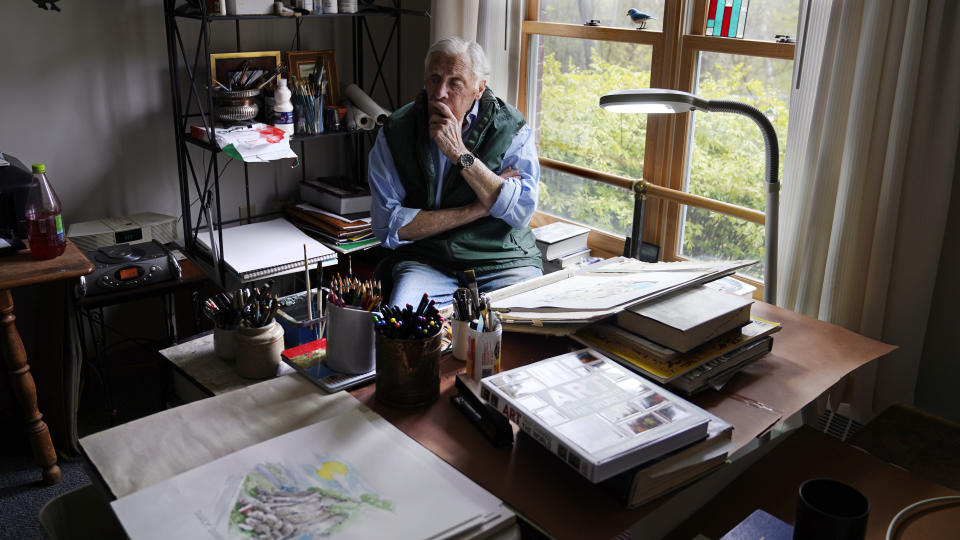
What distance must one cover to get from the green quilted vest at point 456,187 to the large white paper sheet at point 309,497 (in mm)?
1244

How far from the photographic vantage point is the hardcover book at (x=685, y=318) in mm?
1488

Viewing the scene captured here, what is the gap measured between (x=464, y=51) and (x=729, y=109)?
0.98m

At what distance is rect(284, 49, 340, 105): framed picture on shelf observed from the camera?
9.74ft

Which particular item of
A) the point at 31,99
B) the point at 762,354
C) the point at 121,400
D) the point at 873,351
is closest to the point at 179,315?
the point at 121,400

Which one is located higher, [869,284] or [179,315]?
[869,284]

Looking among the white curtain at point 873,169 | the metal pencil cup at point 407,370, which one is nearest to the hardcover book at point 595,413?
the metal pencil cup at point 407,370

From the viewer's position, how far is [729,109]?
181cm

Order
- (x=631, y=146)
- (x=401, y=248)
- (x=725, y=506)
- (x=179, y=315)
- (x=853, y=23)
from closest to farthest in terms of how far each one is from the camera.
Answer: (x=725, y=506), (x=853, y=23), (x=401, y=248), (x=631, y=146), (x=179, y=315)

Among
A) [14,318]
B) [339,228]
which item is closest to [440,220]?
[339,228]

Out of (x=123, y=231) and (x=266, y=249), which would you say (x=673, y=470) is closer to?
(x=266, y=249)

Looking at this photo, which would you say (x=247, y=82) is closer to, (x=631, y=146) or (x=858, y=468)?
(x=631, y=146)

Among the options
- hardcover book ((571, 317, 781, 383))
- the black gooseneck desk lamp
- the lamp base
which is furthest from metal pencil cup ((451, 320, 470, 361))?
the lamp base

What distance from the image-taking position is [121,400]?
2.78 meters

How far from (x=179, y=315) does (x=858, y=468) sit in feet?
8.09
